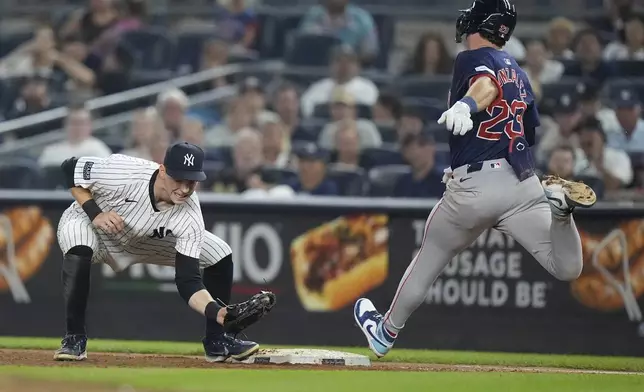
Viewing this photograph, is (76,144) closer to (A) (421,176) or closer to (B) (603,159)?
(A) (421,176)

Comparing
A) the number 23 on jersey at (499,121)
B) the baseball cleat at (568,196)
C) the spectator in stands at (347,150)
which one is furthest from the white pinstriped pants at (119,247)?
the spectator in stands at (347,150)

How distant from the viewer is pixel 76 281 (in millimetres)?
7672

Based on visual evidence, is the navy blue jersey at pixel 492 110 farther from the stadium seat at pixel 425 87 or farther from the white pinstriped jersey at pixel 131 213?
the stadium seat at pixel 425 87

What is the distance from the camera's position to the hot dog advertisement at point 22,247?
1096 cm

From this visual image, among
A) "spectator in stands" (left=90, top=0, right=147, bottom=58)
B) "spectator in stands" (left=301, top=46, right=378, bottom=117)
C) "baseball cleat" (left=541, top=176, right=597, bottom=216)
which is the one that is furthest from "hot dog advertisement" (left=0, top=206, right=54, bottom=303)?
"baseball cleat" (left=541, top=176, right=597, bottom=216)

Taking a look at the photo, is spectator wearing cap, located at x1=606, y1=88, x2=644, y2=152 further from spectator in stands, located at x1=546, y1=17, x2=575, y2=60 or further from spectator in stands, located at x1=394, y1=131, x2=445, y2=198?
spectator in stands, located at x1=394, y1=131, x2=445, y2=198

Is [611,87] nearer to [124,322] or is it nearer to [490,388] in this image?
[124,322]

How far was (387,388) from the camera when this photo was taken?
6.40 m

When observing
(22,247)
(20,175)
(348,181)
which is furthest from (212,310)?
(20,175)

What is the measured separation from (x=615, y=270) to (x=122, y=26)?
7720 millimetres

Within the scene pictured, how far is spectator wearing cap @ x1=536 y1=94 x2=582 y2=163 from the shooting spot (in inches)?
490

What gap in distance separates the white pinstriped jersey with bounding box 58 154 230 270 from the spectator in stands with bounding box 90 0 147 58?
7.77m

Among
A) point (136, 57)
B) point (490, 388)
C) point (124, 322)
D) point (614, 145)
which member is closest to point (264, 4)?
point (136, 57)

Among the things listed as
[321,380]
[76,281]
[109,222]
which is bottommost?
[321,380]
